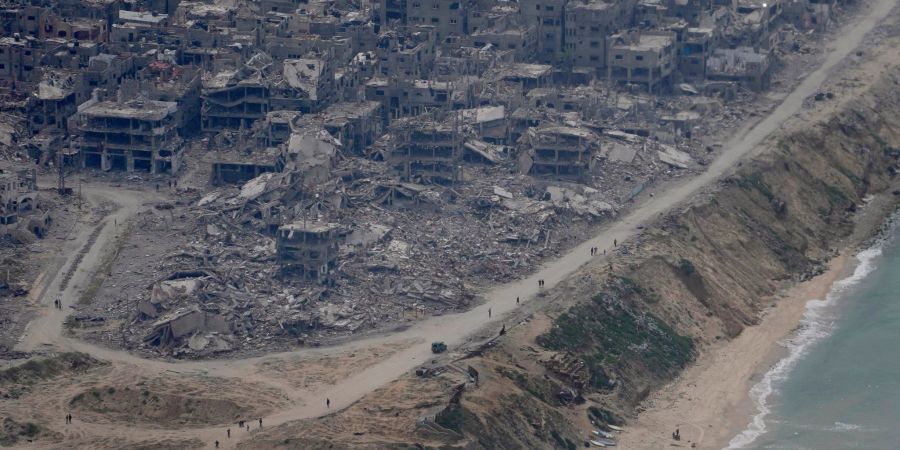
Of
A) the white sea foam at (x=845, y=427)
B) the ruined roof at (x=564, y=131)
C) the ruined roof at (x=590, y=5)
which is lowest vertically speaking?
the white sea foam at (x=845, y=427)

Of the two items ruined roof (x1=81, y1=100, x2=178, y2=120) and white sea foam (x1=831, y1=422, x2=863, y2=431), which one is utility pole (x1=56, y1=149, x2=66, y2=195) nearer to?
ruined roof (x1=81, y1=100, x2=178, y2=120)

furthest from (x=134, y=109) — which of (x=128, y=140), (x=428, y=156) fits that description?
(x=428, y=156)

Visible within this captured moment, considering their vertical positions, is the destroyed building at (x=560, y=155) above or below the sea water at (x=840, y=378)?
above

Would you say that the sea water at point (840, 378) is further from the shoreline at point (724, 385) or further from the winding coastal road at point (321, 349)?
the winding coastal road at point (321, 349)

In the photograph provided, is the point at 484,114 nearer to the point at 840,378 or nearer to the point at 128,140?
the point at 128,140

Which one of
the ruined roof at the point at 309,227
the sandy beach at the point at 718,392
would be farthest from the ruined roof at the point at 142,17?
the sandy beach at the point at 718,392
